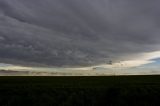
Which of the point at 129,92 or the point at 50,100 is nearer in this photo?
the point at 50,100

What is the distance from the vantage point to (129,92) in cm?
3109

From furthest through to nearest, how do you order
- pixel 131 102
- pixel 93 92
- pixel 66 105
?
1. pixel 93 92
2. pixel 131 102
3. pixel 66 105

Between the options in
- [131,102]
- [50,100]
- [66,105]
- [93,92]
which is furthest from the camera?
[93,92]

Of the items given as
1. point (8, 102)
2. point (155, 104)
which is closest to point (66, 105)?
point (8, 102)

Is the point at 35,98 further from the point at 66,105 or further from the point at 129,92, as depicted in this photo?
the point at 129,92

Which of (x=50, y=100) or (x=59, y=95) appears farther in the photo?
(x=59, y=95)

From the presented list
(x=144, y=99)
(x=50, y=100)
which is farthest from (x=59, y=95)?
(x=144, y=99)

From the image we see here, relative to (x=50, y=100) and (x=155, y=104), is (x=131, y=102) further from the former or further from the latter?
(x=50, y=100)

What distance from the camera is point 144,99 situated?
28938 mm

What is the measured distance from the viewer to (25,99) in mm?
26906

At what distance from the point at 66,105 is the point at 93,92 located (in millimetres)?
7571

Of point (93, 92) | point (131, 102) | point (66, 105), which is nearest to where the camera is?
point (66, 105)

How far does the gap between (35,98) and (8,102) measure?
3.24 m

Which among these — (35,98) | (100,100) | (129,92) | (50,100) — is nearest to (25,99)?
(35,98)
